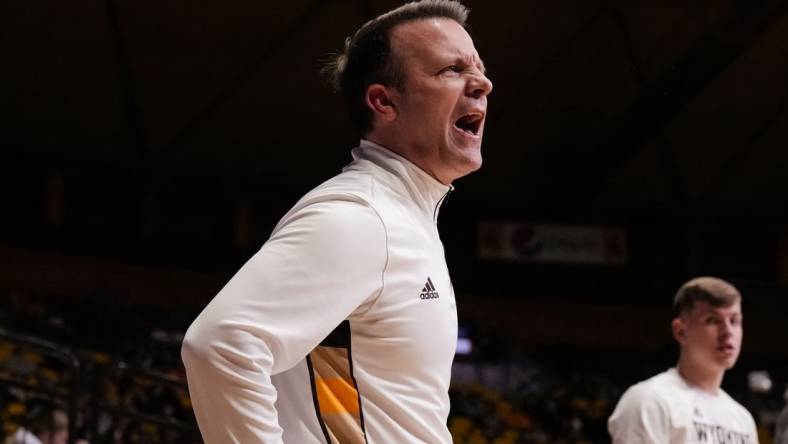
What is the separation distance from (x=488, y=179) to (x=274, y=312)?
39.9ft

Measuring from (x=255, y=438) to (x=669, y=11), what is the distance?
1054 cm

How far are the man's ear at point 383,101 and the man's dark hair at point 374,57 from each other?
0.01 m

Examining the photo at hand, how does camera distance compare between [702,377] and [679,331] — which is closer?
[702,377]

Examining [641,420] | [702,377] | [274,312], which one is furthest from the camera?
[702,377]

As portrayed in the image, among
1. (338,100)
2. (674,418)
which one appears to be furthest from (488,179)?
(674,418)

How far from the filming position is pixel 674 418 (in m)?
4.23

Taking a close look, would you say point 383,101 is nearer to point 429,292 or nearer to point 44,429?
point 429,292

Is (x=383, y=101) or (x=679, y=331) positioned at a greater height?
(x=383, y=101)

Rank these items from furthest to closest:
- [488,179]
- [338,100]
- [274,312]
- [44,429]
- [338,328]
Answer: [488,179], [338,100], [44,429], [338,328], [274,312]

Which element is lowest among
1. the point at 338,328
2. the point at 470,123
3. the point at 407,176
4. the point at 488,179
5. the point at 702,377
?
the point at 702,377

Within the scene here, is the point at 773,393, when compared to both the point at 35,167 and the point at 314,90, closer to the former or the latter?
Result: the point at 314,90

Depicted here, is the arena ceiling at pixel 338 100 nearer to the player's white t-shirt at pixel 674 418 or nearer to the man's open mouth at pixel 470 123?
the player's white t-shirt at pixel 674 418

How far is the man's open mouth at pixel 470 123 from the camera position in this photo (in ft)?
6.92

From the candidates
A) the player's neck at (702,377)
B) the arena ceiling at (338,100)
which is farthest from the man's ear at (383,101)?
the arena ceiling at (338,100)
